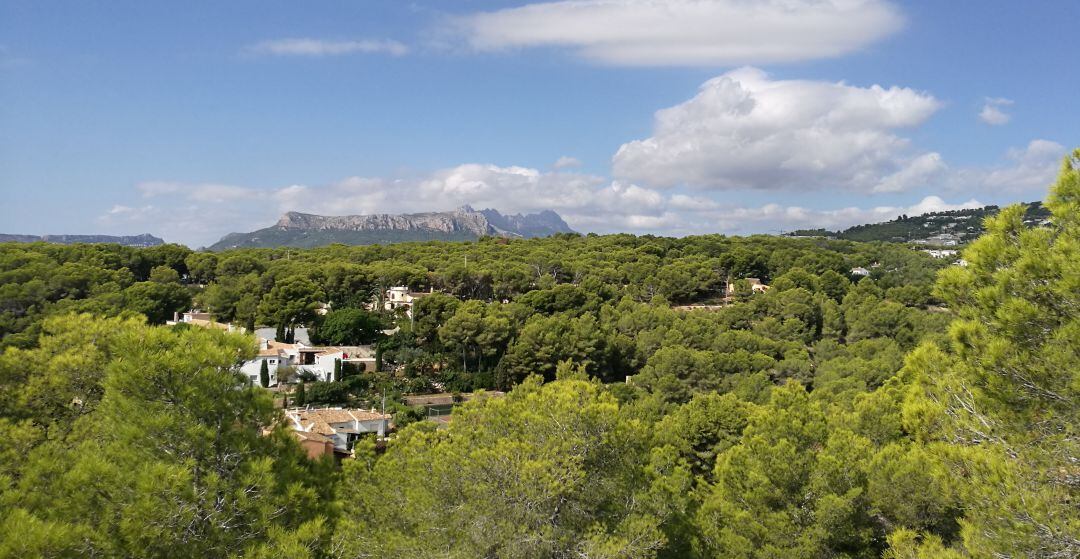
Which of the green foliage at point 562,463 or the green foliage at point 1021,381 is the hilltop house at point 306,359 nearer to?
the green foliage at point 562,463

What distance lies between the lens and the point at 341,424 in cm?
1838

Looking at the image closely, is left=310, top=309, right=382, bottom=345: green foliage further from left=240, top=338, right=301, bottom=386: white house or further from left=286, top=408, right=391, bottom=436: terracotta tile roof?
left=286, top=408, right=391, bottom=436: terracotta tile roof

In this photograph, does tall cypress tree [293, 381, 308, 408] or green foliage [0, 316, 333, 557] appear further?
tall cypress tree [293, 381, 308, 408]

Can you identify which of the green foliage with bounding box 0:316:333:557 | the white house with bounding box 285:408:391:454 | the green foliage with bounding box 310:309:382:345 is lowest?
the white house with bounding box 285:408:391:454

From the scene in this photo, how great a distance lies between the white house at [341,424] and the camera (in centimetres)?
1681

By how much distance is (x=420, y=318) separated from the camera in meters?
31.0

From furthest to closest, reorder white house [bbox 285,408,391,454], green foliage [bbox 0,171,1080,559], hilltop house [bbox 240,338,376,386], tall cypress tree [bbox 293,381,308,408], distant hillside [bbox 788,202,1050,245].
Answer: distant hillside [bbox 788,202,1050,245]
hilltop house [bbox 240,338,376,386]
tall cypress tree [bbox 293,381,308,408]
white house [bbox 285,408,391,454]
green foliage [bbox 0,171,1080,559]

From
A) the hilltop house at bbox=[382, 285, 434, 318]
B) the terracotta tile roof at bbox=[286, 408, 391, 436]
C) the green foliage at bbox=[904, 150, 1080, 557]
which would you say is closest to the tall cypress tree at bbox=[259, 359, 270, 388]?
the terracotta tile roof at bbox=[286, 408, 391, 436]

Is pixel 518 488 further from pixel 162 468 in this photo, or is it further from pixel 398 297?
pixel 398 297

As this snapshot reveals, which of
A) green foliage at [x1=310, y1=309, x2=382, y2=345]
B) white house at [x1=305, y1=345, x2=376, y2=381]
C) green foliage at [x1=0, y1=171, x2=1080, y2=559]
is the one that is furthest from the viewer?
green foliage at [x1=310, y1=309, x2=382, y2=345]

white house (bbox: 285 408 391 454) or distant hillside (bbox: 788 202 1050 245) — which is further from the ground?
distant hillside (bbox: 788 202 1050 245)

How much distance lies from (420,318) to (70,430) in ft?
81.7

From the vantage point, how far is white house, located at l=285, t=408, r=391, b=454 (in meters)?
16.8

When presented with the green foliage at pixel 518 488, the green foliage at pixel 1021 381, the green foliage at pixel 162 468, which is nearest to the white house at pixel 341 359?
the green foliage at pixel 518 488
